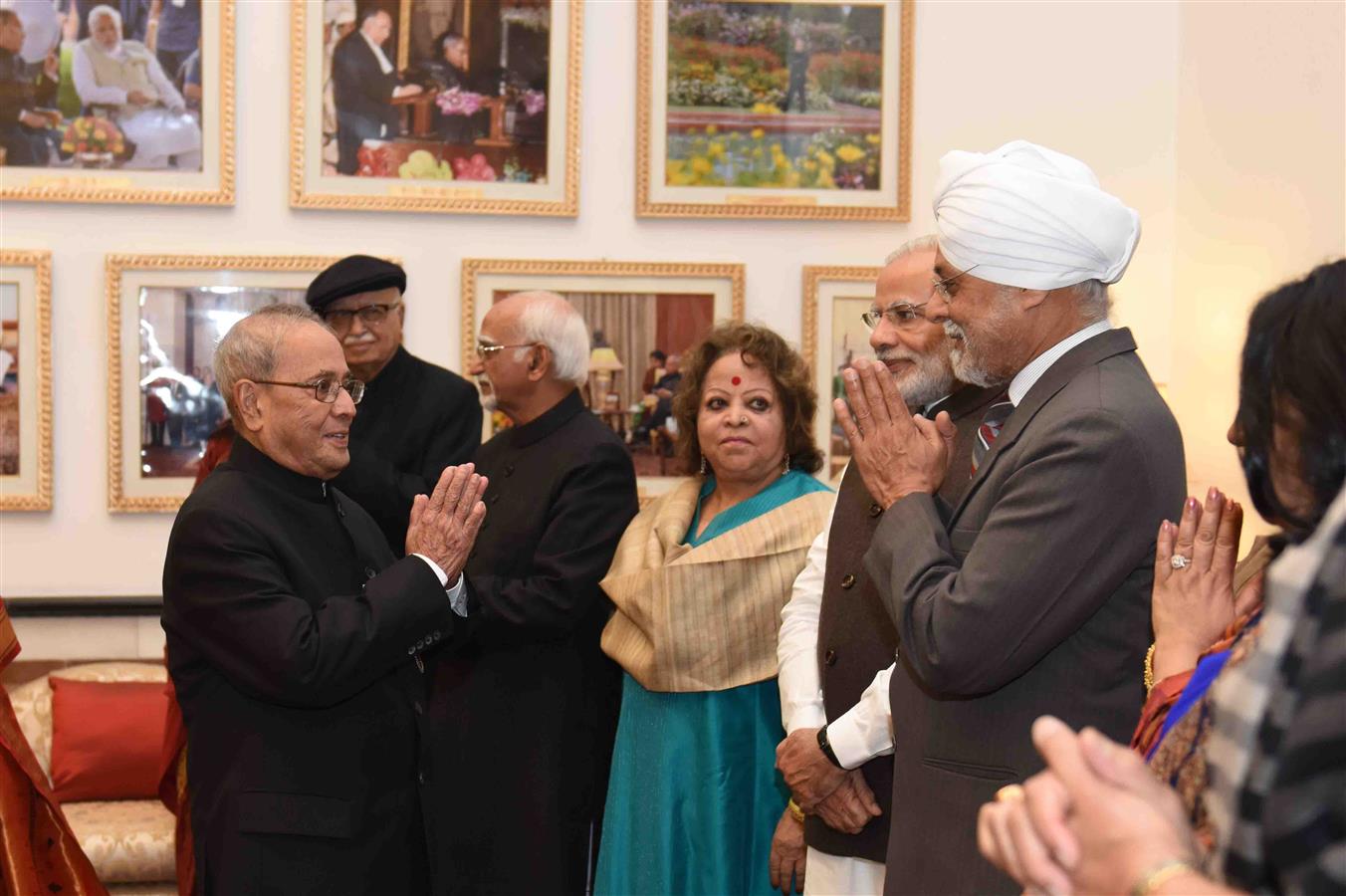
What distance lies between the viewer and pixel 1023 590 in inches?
82.4

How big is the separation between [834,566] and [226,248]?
305 centimetres

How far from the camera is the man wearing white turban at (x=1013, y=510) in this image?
211cm

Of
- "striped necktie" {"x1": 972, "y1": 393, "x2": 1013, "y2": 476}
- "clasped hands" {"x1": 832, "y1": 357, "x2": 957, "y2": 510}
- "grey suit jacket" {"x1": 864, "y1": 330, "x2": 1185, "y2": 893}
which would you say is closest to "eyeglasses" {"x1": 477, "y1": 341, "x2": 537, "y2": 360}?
"striped necktie" {"x1": 972, "y1": 393, "x2": 1013, "y2": 476}

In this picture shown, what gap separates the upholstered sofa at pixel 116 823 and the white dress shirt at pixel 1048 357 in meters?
3.43

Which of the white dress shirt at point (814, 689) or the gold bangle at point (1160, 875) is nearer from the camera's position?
the gold bangle at point (1160, 875)

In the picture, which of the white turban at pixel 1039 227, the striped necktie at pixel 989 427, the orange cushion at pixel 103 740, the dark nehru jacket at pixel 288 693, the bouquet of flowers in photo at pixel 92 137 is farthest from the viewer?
the bouquet of flowers in photo at pixel 92 137

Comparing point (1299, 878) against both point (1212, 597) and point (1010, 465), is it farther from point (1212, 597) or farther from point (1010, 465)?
point (1010, 465)

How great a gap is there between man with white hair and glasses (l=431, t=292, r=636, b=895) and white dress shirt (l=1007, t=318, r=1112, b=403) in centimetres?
172

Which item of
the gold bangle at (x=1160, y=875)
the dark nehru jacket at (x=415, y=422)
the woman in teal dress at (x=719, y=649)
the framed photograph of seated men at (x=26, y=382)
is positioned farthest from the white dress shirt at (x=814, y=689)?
the framed photograph of seated men at (x=26, y=382)

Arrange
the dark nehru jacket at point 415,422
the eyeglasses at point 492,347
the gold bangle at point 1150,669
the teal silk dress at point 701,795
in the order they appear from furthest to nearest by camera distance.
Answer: the dark nehru jacket at point 415,422
the eyeglasses at point 492,347
the teal silk dress at point 701,795
the gold bangle at point 1150,669

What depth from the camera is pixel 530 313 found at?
4.20 metres

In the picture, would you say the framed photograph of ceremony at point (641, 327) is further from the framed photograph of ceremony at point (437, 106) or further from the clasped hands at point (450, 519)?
→ the clasped hands at point (450, 519)

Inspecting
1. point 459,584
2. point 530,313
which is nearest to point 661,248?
point 530,313

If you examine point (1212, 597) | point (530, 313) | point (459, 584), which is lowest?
point (459, 584)
